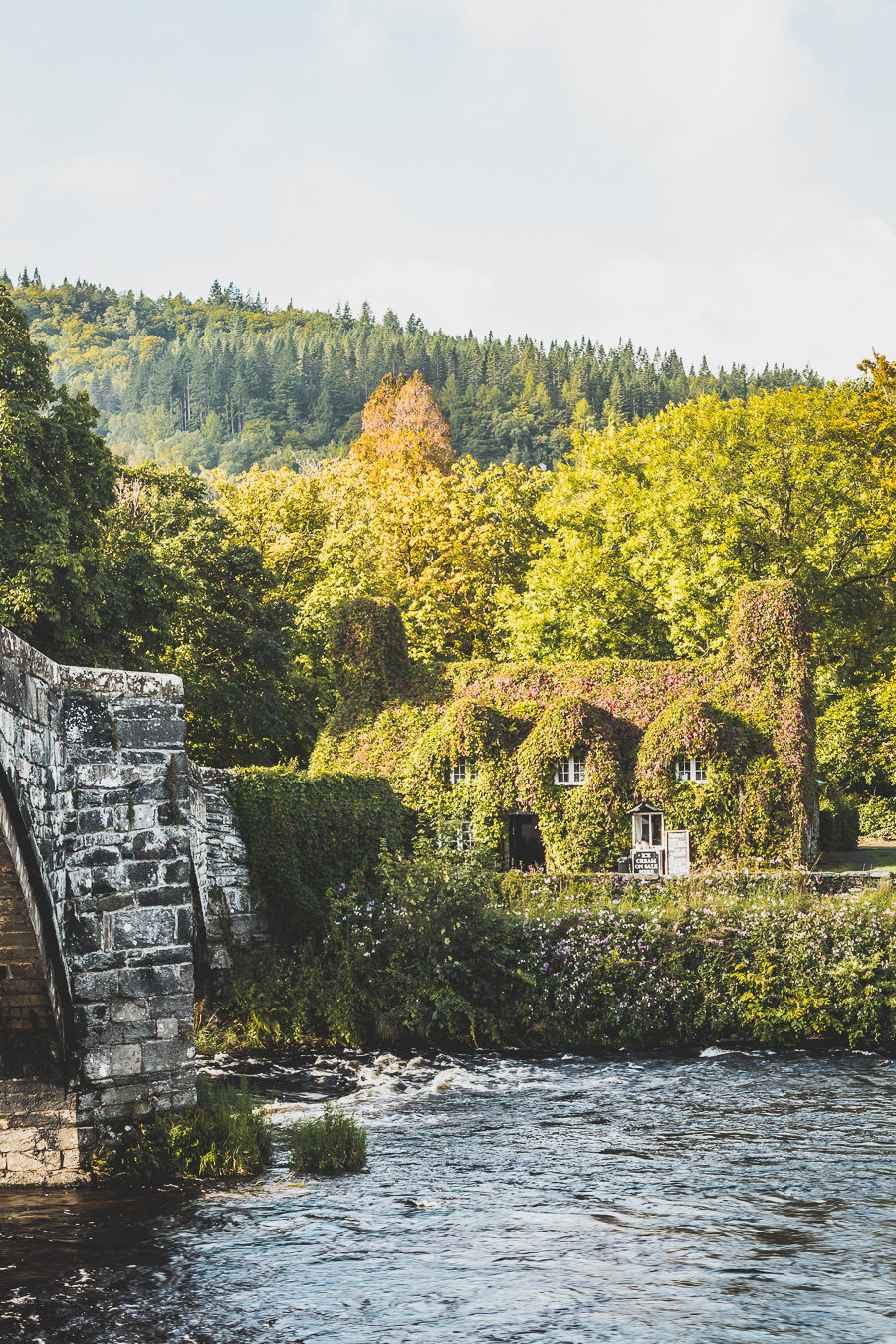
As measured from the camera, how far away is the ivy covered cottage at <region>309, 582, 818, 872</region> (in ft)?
83.5

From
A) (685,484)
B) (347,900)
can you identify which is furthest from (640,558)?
(347,900)

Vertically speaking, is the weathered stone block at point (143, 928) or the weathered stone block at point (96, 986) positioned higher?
the weathered stone block at point (143, 928)

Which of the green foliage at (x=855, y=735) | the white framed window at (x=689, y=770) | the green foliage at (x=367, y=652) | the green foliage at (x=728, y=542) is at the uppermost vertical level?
the green foliage at (x=728, y=542)

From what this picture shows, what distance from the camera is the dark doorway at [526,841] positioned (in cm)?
2830

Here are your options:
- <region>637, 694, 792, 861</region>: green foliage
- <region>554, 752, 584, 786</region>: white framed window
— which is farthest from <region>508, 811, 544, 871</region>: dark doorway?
<region>637, 694, 792, 861</region>: green foliage

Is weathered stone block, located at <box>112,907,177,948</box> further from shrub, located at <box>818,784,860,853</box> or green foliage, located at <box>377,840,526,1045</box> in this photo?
shrub, located at <box>818,784,860,853</box>

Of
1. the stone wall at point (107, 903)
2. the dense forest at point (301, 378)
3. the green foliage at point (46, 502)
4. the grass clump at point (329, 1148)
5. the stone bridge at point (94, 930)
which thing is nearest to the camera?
the stone bridge at point (94, 930)

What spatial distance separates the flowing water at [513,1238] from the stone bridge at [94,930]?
695 mm

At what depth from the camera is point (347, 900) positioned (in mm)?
17312

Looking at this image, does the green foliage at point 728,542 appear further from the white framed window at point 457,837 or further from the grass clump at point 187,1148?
the grass clump at point 187,1148

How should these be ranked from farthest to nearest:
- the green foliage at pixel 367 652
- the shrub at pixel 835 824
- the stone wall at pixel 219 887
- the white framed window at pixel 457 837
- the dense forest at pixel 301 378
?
1. the dense forest at pixel 301 378
2. the shrub at pixel 835 824
3. the green foliage at pixel 367 652
4. the white framed window at pixel 457 837
5. the stone wall at pixel 219 887

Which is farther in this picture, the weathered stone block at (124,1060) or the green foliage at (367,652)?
the green foliage at (367,652)

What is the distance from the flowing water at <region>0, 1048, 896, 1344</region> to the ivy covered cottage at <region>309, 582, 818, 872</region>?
12886mm

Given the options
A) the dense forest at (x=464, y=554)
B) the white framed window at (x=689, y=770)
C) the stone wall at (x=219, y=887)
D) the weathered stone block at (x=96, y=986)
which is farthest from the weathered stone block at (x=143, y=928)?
the white framed window at (x=689, y=770)
